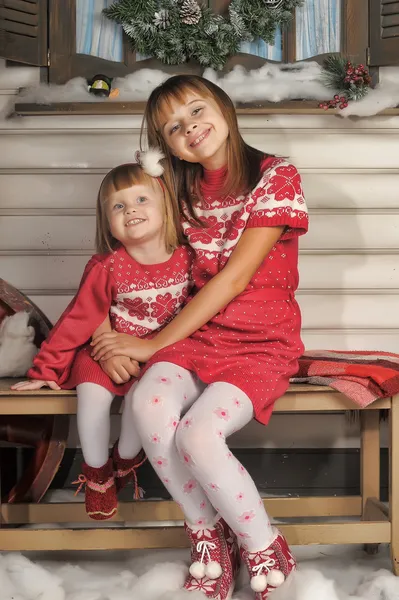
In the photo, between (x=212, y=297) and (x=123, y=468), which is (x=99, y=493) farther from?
(x=212, y=297)

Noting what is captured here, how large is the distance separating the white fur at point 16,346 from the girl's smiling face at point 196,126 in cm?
62

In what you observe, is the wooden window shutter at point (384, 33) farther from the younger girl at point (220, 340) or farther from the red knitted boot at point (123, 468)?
the red knitted boot at point (123, 468)

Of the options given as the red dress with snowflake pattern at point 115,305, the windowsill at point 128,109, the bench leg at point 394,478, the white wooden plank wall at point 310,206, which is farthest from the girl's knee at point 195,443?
the windowsill at point 128,109

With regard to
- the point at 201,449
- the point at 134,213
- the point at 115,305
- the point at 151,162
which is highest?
the point at 151,162

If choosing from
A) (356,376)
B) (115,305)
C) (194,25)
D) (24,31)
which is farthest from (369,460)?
(24,31)

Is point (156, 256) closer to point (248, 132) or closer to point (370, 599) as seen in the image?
point (248, 132)

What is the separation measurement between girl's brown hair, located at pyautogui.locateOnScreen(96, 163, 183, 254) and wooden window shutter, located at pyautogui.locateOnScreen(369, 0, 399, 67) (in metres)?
1.02

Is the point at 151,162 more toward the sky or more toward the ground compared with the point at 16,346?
more toward the sky

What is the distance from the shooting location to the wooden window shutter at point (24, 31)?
97.0 inches

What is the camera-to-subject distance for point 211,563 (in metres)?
1.65

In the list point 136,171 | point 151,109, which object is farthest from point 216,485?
point 151,109

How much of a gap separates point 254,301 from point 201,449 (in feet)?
1.44

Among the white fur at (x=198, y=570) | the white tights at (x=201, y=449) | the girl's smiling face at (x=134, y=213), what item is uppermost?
the girl's smiling face at (x=134, y=213)

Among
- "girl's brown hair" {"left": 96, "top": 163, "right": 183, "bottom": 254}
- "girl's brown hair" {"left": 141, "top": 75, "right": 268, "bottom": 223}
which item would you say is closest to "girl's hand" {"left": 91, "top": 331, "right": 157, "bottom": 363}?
"girl's brown hair" {"left": 96, "top": 163, "right": 183, "bottom": 254}
